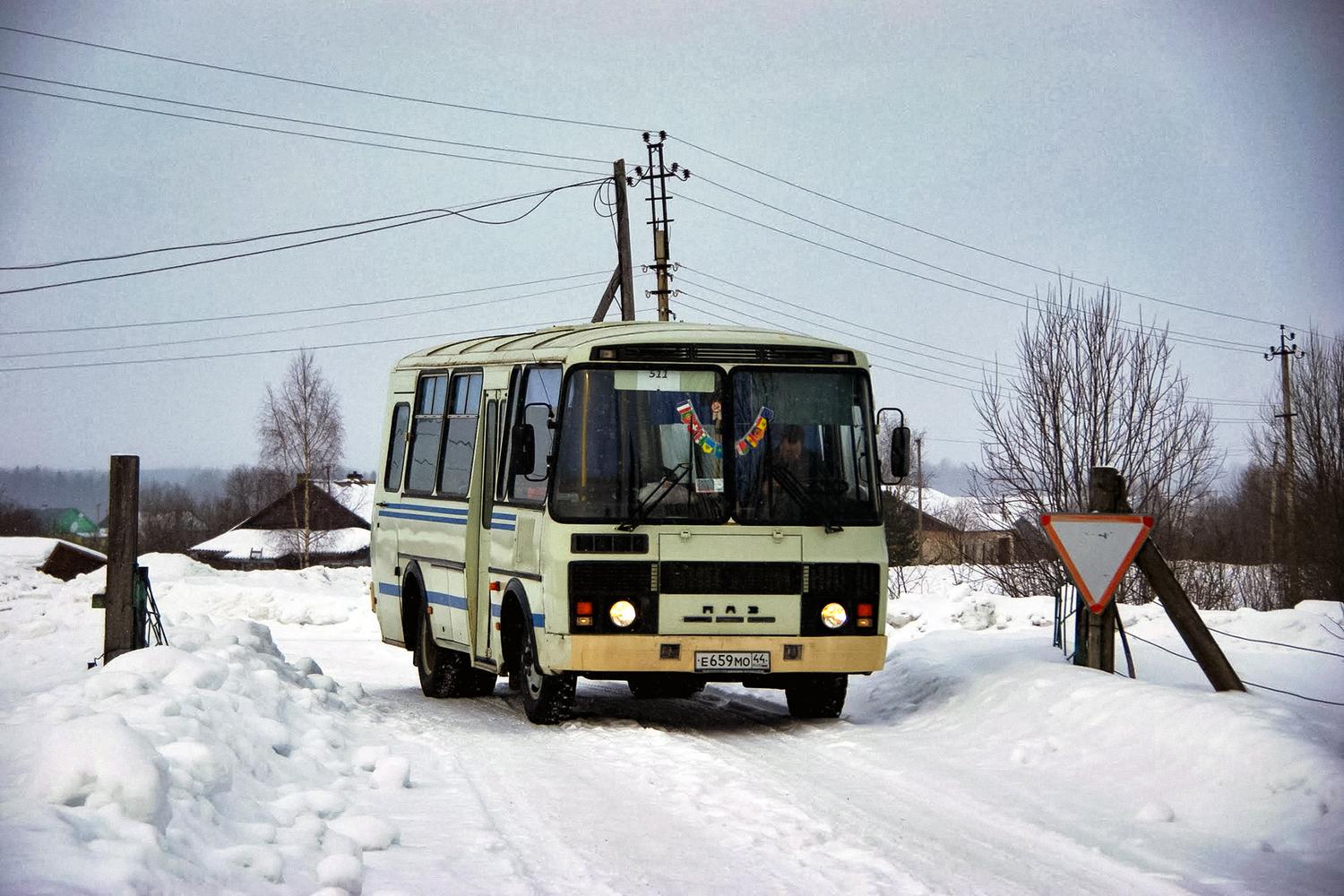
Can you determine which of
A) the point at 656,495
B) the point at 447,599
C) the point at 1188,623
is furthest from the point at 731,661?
the point at 447,599

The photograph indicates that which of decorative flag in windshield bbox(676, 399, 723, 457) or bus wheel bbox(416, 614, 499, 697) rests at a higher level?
decorative flag in windshield bbox(676, 399, 723, 457)

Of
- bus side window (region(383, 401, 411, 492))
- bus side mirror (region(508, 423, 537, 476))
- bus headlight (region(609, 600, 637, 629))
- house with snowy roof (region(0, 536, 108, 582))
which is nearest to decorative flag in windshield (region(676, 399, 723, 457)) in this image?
bus side mirror (region(508, 423, 537, 476))

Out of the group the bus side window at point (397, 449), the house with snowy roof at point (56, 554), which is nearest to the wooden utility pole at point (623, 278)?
the bus side window at point (397, 449)

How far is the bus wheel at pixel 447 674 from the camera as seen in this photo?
16.2m

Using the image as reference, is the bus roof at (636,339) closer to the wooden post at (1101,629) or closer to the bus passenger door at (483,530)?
the bus passenger door at (483,530)

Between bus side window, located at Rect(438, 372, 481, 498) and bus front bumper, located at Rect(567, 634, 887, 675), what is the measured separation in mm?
3124

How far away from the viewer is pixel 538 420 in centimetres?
1302

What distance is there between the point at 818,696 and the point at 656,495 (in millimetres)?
2424

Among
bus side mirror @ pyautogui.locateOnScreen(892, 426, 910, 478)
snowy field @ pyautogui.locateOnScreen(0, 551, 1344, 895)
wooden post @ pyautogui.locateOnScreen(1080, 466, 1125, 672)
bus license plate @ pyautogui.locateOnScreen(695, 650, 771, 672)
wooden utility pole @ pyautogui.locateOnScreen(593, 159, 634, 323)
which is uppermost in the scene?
wooden utility pole @ pyautogui.locateOnScreen(593, 159, 634, 323)

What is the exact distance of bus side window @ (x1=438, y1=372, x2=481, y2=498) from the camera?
1512 centimetres

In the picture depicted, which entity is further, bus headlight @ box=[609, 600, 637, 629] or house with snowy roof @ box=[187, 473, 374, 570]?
house with snowy roof @ box=[187, 473, 374, 570]

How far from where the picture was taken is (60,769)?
662cm

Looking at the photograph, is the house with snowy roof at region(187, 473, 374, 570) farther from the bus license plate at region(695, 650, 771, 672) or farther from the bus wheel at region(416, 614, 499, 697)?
the bus license plate at region(695, 650, 771, 672)

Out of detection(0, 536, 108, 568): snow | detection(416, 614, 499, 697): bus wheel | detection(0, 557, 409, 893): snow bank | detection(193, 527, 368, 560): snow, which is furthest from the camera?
detection(193, 527, 368, 560): snow
